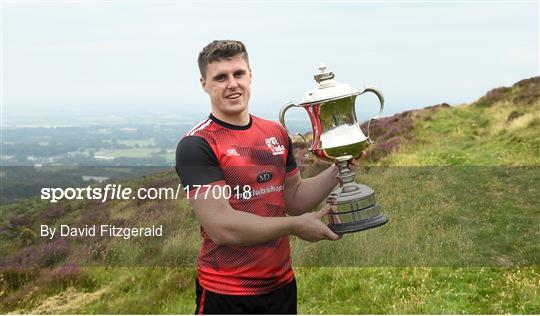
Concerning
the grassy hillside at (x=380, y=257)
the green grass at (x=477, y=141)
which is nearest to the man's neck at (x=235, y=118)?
the grassy hillside at (x=380, y=257)

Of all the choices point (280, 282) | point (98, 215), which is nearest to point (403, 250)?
point (280, 282)

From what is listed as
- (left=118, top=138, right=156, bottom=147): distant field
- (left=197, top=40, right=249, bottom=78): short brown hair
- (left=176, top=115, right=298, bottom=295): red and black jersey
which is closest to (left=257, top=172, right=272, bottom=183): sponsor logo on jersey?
(left=176, top=115, right=298, bottom=295): red and black jersey

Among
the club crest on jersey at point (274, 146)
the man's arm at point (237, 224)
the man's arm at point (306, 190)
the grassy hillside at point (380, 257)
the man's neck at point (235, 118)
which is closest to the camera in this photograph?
the man's arm at point (237, 224)

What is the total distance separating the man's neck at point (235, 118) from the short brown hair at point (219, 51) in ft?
0.82

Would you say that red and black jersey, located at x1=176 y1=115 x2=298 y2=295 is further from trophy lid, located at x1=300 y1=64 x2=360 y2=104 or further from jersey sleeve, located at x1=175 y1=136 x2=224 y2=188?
trophy lid, located at x1=300 y1=64 x2=360 y2=104

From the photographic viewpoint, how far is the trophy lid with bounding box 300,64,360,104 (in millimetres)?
3172

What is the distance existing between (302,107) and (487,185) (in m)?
9.56

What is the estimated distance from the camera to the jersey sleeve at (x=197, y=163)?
2701mm

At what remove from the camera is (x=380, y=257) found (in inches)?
282

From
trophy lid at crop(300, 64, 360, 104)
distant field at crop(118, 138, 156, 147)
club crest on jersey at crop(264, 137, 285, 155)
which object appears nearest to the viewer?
club crest on jersey at crop(264, 137, 285, 155)

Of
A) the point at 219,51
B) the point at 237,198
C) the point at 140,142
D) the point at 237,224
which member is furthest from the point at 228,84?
the point at 140,142

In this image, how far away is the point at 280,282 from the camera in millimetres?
3131

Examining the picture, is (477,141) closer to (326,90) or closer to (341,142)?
(341,142)

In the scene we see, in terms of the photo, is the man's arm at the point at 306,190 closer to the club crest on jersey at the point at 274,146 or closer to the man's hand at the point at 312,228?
the club crest on jersey at the point at 274,146
